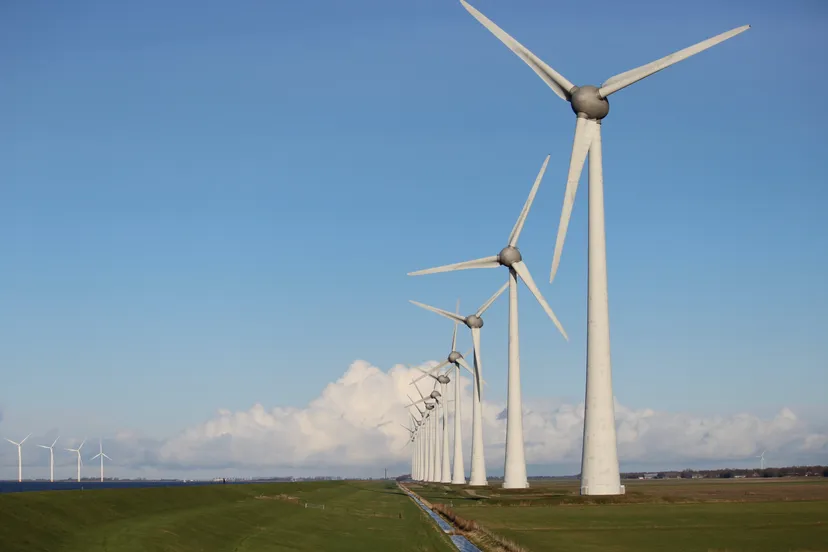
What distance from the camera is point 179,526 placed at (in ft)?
168

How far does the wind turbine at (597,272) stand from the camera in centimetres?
7288

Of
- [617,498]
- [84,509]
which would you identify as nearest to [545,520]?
[617,498]

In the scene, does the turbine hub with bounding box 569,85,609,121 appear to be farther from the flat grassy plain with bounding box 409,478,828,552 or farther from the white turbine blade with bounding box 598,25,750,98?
the flat grassy plain with bounding box 409,478,828,552

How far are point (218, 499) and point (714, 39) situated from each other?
198ft

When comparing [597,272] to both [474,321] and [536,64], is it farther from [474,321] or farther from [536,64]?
[474,321]

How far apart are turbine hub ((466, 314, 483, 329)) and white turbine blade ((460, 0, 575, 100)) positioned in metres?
73.9

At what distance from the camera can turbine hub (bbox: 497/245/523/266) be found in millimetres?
118312

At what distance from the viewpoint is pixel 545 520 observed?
227ft

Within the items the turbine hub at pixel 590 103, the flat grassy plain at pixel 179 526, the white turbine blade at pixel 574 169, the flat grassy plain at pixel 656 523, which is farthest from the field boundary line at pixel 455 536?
the turbine hub at pixel 590 103

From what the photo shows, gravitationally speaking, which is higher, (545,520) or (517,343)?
(517,343)

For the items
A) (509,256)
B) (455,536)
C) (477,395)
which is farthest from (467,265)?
(455,536)

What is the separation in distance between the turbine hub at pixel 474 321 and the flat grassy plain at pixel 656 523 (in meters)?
60.7

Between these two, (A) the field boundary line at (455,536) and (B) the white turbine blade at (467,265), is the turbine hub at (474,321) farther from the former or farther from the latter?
(A) the field boundary line at (455,536)

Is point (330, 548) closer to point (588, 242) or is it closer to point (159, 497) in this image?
point (159, 497)
